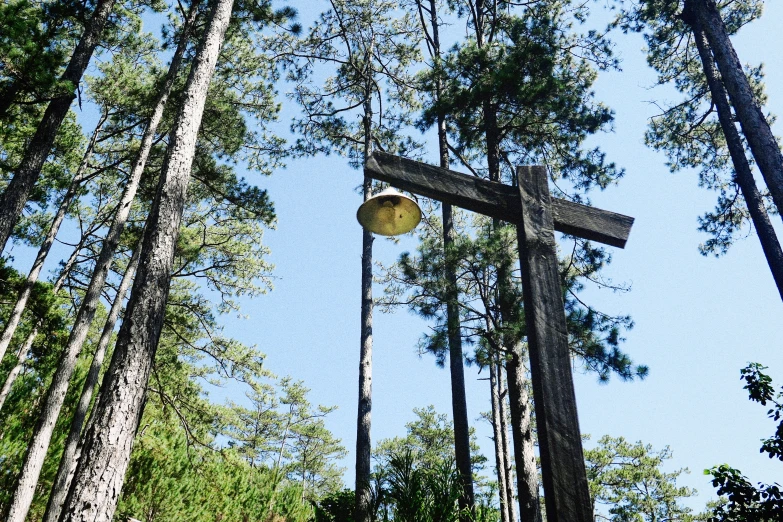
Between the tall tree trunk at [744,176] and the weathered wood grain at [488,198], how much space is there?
19.9 ft

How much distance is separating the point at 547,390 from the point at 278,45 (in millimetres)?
11527

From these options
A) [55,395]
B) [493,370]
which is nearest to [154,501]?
[55,395]

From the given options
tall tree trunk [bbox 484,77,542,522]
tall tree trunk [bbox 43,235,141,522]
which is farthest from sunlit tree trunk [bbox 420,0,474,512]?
tall tree trunk [bbox 43,235,141,522]

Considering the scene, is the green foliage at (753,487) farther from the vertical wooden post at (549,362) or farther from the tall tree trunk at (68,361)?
the tall tree trunk at (68,361)

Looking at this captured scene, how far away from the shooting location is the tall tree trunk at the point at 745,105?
288 inches

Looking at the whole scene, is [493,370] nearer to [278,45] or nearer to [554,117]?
[554,117]

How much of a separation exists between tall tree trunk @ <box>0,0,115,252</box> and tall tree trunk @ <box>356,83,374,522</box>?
4.29 metres

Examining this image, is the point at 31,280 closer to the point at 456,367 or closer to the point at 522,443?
the point at 456,367

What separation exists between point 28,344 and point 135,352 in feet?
23.1

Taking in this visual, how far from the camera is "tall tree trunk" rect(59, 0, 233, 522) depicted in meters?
3.46

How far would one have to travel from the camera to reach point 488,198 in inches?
105

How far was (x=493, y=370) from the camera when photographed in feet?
46.2

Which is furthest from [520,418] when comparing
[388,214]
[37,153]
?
[37,153]

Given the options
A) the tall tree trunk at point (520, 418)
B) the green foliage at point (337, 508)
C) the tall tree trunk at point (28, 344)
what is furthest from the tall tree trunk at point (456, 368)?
the tall tree trunk at point (28, 344)
